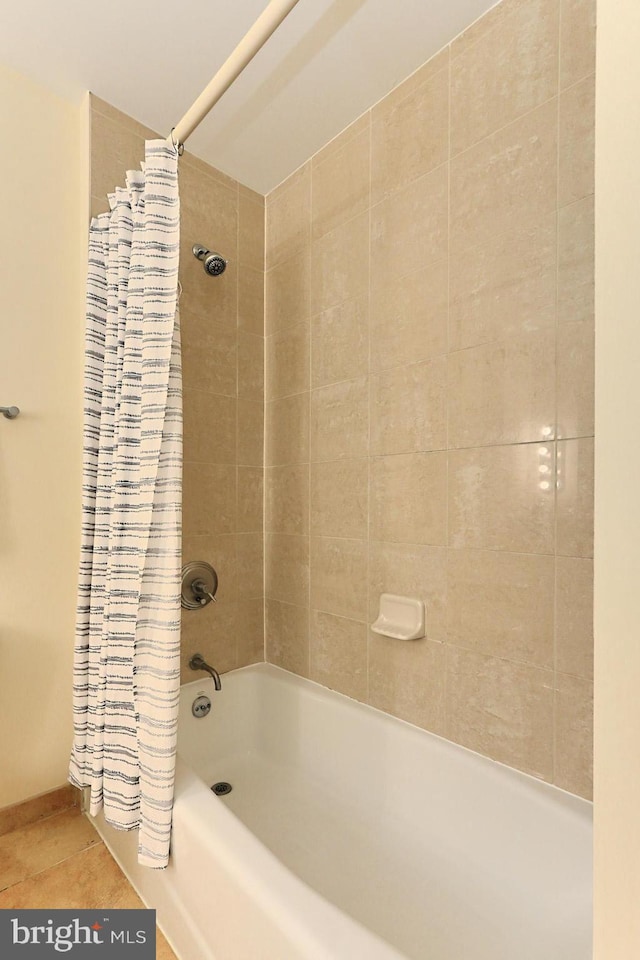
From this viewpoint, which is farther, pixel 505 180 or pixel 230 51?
pixel 230 51

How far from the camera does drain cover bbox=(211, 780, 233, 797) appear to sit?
5.75 ft

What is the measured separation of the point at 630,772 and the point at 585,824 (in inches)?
36.1

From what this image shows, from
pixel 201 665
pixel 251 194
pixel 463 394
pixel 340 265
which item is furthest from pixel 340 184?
pixel 201 665

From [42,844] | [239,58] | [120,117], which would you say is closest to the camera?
[239,58]

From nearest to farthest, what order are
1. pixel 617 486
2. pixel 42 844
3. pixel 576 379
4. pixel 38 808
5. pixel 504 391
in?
1. pixel 617 486
2. pixel 576 379
3. pixel 504 391
4. pixel 42 844
5. pixel 38 808

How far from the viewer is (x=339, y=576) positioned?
6.06 ft

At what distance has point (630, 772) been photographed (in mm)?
453

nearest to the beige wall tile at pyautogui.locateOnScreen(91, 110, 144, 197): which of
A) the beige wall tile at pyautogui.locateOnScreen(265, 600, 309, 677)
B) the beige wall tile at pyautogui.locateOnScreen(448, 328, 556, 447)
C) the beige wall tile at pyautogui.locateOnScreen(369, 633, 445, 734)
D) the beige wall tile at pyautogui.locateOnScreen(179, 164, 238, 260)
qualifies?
the beige wall tile at pyautogui.locateOnScreen(179, 164, 238, 260)

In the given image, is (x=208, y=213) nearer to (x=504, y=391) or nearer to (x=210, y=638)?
(x=504, y=391)

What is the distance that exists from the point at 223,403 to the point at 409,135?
3.70 ft

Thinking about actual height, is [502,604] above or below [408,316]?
below

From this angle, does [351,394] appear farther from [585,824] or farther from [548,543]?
[585,824]

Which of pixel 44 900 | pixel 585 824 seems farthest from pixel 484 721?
pixel 44 900

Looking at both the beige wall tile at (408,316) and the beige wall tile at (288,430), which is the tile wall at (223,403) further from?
the beige wall tile at (408,316)
